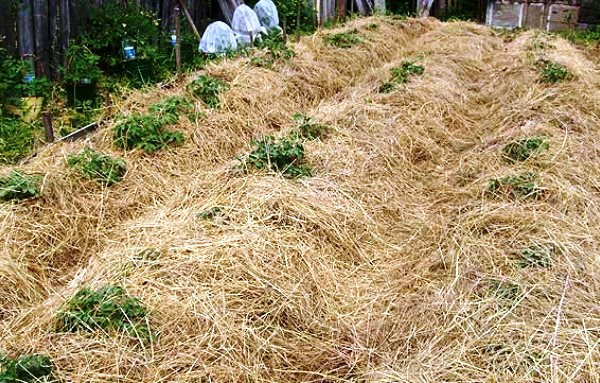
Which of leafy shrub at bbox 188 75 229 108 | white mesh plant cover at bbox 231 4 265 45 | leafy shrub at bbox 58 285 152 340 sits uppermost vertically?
white mesh plant cover at bbox 231 4 265 45

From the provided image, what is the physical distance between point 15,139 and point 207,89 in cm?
182

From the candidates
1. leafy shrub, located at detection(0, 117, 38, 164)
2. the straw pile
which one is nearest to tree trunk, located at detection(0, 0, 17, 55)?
leafy shrub, located at detection(0, 117, 38, 164)

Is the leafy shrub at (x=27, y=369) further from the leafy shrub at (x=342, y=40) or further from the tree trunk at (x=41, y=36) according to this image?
the leafy shrub at (x=342, y=40)

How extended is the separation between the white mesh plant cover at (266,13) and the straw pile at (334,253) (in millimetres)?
4300

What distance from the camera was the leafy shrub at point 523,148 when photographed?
485cm

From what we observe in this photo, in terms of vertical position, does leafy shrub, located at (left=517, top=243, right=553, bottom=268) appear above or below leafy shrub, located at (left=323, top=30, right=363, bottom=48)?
below

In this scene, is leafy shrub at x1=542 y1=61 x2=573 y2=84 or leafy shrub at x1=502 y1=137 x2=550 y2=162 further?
leafy shrub at x1=542 y1=61 x2=573 y2=84

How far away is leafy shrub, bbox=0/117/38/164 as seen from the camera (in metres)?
5.04

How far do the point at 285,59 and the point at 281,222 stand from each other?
4255 mm

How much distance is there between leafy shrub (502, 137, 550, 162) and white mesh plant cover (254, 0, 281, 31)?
235 inches

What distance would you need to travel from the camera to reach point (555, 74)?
6965 mm

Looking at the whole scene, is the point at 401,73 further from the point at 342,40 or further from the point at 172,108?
the point at 172,108

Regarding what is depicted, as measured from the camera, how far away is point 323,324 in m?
3.18

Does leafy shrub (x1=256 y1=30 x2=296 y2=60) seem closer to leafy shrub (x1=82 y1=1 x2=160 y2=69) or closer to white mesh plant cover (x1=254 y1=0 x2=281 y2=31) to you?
white mesh plant cover (x1=254 y1=0 x2=281 y2=31)
